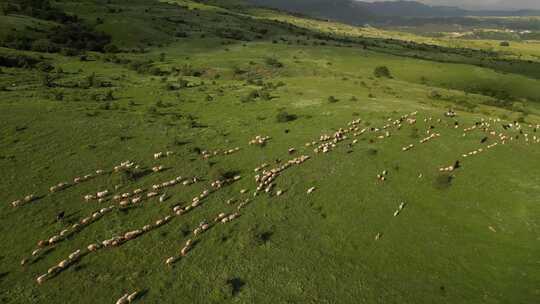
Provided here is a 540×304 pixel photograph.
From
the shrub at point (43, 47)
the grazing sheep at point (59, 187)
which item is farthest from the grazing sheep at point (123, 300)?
the shrub at point (43, 47)

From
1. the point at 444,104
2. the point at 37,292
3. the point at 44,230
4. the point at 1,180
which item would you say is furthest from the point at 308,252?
the point at 444,104

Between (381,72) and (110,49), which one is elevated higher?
(110,49)

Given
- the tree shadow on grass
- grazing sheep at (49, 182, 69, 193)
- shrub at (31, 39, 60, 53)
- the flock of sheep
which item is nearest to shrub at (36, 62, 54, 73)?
shrub at (31, 39, 60, 53)

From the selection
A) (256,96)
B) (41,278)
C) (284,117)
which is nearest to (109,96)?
(256,96)

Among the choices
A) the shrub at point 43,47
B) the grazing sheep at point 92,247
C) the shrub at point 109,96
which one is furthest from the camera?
the shrub at point 43,47

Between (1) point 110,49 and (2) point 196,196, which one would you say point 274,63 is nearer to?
(1) point 110,49

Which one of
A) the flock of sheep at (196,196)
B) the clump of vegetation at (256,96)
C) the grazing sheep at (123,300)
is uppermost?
the clump of vegetation at (256,96)

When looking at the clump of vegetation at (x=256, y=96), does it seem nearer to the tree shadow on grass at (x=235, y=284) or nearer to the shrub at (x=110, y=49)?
the tree shadow on grass at (x=235, y=284)
